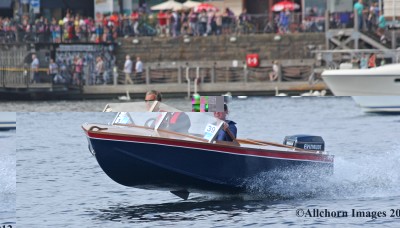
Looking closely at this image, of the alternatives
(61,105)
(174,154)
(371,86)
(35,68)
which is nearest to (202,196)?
(174,154)

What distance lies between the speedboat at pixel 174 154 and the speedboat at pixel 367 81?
22525mm

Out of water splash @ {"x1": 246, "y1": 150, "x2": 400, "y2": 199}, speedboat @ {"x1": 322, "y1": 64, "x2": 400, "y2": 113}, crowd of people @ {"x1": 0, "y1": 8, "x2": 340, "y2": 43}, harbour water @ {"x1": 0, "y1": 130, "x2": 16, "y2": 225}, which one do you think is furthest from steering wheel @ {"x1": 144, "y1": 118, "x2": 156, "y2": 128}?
crowd of people @ {"x1": 0, "y1": 8, "x2": 340, "y2": 43}

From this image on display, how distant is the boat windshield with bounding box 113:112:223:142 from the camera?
68.6ft

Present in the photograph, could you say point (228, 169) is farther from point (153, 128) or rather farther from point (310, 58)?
point (310, 58)

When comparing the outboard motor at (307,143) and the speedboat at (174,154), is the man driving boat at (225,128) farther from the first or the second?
the outboard motor at (307,143)

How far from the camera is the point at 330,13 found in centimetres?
5678

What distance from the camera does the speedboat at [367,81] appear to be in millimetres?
44188

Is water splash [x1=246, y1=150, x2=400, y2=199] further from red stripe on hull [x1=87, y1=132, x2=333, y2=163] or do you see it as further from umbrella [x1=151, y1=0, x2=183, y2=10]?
umbrella [x1=151, y1=0, x2=183, y2=10]

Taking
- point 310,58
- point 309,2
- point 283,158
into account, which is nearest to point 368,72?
point 310,58

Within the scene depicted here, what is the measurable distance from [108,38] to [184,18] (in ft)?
11.4

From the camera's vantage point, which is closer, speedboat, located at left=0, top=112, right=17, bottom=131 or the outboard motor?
the outboard motor

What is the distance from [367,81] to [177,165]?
2451 cm

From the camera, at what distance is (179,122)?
68.6ft

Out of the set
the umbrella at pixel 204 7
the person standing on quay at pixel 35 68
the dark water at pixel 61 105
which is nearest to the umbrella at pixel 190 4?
the umbrella at pixel 204 7
